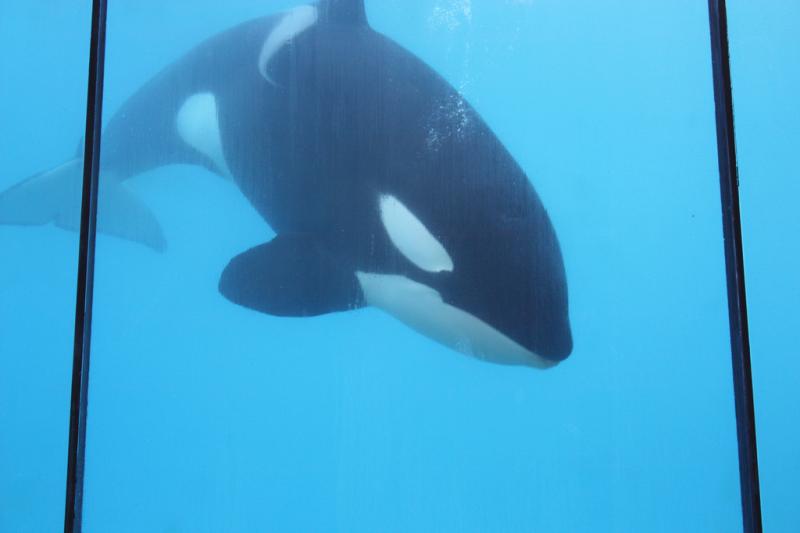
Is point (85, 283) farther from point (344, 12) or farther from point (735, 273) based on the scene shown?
point (735, 273)

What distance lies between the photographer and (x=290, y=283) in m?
1.90

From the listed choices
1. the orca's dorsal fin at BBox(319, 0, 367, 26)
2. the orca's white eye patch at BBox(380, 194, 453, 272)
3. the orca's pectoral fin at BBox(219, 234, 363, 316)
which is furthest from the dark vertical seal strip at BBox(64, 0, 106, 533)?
the orca's white eye patch at BBox(380, 194, 453, 272)

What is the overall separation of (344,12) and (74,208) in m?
0.98

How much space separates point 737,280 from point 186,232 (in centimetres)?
149

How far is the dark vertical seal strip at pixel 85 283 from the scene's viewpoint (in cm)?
162

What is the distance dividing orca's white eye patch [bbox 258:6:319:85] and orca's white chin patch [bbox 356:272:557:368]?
681 millimetres

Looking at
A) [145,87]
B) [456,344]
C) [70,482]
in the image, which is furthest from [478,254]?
[70,482]

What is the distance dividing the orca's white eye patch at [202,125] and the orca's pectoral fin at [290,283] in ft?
0.98

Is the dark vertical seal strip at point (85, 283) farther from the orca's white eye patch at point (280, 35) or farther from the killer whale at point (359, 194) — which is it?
the orca's white eye patch at point (280, 35)

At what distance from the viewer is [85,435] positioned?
5.73 ft

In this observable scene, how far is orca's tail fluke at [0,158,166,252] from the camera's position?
74.9 inches

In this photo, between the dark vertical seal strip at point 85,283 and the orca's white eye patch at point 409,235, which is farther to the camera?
the orca's white eye patch at point 409,235

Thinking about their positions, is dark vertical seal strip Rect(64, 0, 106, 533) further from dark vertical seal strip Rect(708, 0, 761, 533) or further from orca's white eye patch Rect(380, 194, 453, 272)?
dark vertical seal strip Rect(708, 0, 761, 533)

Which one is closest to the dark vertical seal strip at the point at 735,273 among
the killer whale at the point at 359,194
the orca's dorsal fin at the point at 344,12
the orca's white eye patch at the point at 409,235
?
the killer whale at the point at 359,194
